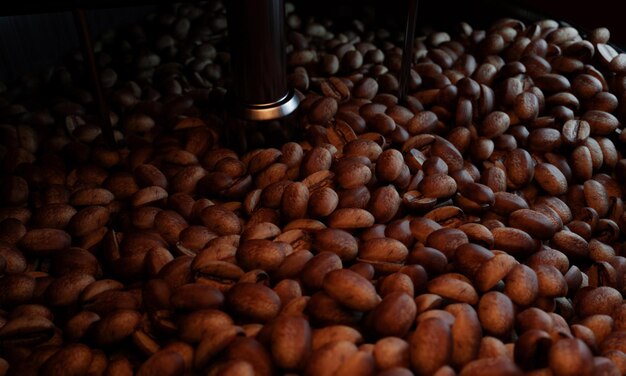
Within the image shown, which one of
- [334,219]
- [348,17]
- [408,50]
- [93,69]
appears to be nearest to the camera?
[334,219]

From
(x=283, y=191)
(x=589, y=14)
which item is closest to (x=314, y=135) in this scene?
(x=283, y=191)

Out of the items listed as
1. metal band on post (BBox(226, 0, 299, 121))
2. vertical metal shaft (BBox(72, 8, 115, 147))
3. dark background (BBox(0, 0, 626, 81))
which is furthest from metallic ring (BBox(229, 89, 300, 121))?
dark background (BBox(0, 0, 626, 81))

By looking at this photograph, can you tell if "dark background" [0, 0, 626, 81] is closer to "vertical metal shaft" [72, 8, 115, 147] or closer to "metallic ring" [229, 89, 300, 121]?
"vertical metal shaft" [72, 8, 115, 147]

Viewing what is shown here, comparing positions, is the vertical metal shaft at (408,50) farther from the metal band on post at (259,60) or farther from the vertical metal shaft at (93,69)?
the vertical metal shaft at (93,69)

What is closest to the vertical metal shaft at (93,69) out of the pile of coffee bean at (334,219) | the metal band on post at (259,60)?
the pile of coffee bean at (334,219)

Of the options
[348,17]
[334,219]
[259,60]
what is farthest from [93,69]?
[348,17]

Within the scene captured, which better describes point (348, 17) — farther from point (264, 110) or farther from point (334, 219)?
point (334, 219)
